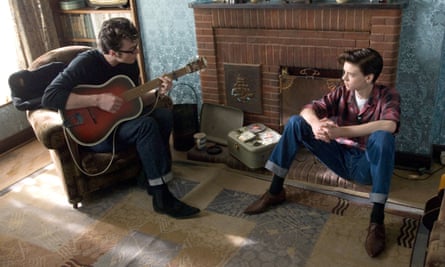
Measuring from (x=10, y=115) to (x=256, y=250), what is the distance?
2.34 m

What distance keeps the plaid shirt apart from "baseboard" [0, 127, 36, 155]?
2.35m

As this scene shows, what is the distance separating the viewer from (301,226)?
2164 millimetres

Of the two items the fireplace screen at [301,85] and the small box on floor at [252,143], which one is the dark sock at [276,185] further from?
the fireplace screen at [301,85]

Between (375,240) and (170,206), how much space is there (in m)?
1.05

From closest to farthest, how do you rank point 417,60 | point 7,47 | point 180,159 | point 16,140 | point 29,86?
point 417,60 → point 29,86 → point 180,159 → point 7,47 → point 16,140

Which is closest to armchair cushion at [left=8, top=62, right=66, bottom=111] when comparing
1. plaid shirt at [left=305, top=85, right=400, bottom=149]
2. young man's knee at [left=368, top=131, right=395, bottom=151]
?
plaid shirt at [left=305, top=85, right=400, bottom=149]

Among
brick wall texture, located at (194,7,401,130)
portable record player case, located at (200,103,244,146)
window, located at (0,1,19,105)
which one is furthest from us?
window, located at (0,1,19,105)

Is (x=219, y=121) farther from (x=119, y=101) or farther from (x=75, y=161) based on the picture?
(x=75, y=161)

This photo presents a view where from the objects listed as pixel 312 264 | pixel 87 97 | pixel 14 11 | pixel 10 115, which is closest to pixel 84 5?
pixel 14 11

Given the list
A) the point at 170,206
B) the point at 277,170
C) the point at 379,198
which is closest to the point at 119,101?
the point at 170,206

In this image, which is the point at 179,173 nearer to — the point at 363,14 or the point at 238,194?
the point at 238,194

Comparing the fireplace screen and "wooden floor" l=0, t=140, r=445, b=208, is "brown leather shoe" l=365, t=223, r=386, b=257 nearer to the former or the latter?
"wooden floor" l=0, t=140, r=445, b=208

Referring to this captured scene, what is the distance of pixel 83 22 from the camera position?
3.51 m

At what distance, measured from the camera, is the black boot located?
7.60 ft
